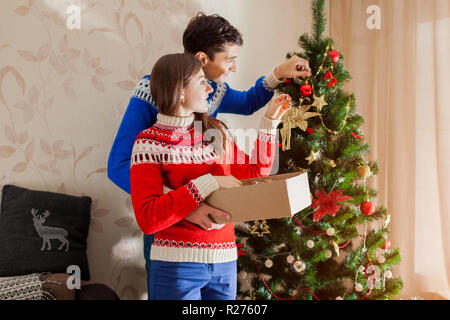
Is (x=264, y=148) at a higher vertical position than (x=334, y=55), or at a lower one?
lower

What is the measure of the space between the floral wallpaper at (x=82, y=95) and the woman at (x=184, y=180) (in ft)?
2.65

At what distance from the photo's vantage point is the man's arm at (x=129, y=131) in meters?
1.33

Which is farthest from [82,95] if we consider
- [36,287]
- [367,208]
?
[367,208]

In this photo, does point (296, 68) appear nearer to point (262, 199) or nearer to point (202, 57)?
point (202, 57)

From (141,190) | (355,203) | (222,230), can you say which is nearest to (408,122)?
(355,203)

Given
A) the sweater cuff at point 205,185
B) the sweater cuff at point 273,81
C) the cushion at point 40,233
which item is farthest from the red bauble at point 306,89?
the cushion at point 40,233

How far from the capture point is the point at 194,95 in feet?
3.93

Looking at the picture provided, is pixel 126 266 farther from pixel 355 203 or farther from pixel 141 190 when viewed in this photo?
pixel 355 203

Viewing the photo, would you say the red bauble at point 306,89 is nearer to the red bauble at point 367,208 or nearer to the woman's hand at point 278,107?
the woman's hand at point 278,107

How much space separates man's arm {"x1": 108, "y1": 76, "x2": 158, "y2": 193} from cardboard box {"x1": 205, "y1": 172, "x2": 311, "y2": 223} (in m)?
0.39

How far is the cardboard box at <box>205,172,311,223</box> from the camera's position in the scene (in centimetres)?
100

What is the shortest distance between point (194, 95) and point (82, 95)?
0.90m

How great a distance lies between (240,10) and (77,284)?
67.1 inches

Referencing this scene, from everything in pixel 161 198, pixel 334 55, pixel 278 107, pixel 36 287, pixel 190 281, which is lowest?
pixel 36 287
